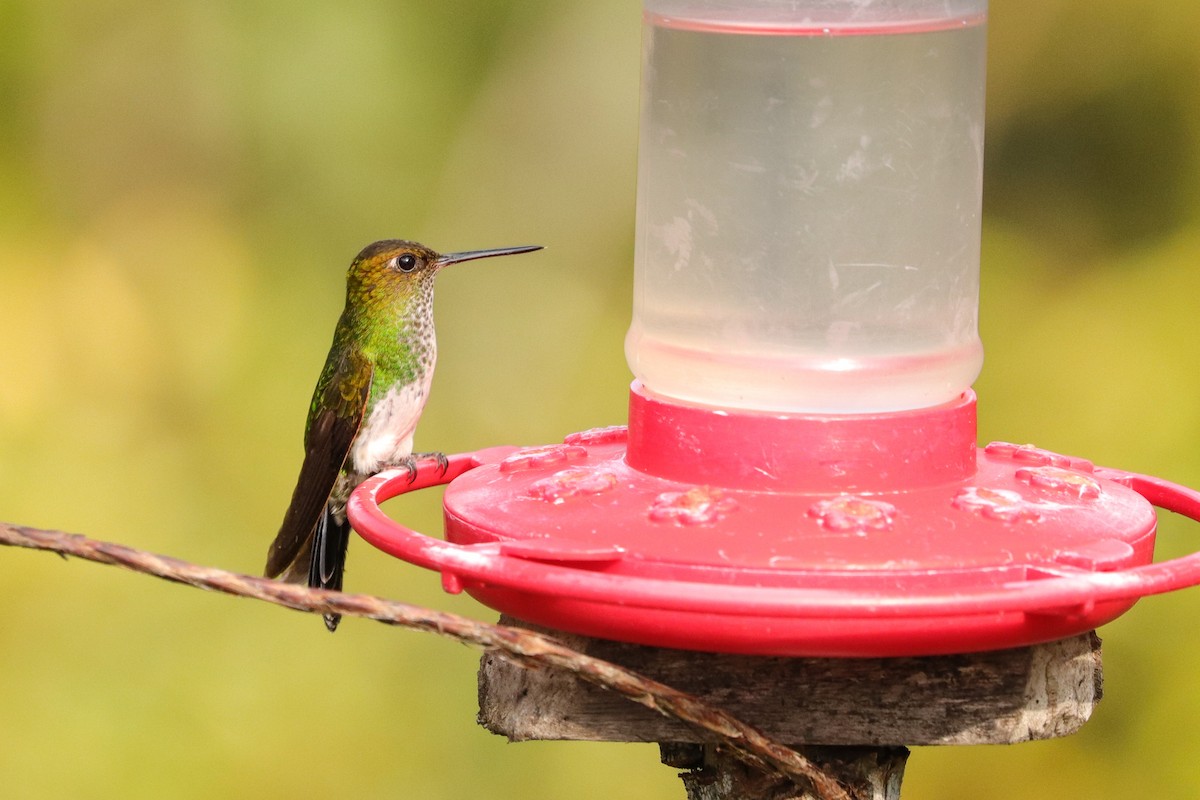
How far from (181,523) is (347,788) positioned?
844 mm

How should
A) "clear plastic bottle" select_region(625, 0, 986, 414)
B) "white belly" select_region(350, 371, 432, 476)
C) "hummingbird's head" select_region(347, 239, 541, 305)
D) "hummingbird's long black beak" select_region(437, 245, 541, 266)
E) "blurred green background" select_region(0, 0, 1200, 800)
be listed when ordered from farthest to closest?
1. "blurred green background" select_region(0, 0, 1200, 800)
2. "hummingbird's head" select_region(347, 239, 541, 305)
3. "white belly" select_region(350, 371, 432, 476)
4. "hummingbird's long black beak" select_region(437, 245, 541, 266)
5. "clear plastic bottle" select_region(625, 0, 986, 414)

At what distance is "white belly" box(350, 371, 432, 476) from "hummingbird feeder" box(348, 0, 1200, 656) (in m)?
1.21

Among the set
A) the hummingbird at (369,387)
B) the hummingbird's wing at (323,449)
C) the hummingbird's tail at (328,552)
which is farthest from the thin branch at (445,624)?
the hummingbird's tail at (328,552)

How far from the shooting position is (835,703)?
228cm

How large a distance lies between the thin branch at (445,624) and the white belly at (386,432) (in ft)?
6.56

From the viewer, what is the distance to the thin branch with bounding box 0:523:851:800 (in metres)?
1.94

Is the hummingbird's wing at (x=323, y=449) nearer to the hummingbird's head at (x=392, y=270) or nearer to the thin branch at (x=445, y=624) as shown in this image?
the hummingbird's head at (x=392, y=270)

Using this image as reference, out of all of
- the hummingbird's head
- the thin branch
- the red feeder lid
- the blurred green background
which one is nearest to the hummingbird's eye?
the hummingbird's head

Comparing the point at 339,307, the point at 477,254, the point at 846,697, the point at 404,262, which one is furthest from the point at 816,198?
the point at 339,307

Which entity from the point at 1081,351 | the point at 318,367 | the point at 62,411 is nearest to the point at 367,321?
the point at 318,367

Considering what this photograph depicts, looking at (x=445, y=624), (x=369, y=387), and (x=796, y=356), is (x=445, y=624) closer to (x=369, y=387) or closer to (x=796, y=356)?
(x=796, y=356)

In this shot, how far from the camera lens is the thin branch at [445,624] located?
6.36ft

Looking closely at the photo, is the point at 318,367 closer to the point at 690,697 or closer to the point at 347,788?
the point at 347,788

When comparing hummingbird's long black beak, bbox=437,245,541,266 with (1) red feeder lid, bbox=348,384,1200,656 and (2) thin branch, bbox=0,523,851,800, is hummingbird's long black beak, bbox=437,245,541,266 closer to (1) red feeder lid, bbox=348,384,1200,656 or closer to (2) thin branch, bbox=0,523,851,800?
(1) red feeder lid, bbox=348,384,1200,656
